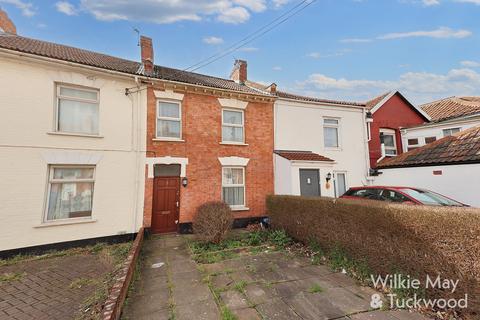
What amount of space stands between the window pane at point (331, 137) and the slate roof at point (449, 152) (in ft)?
9.94

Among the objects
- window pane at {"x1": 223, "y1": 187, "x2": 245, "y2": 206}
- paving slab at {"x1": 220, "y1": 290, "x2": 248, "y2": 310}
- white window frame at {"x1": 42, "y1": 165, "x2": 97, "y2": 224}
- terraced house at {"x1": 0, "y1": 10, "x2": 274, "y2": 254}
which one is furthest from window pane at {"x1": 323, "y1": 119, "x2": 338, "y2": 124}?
white window frame at {"x1": 42, "y1": 165, "x2": 97, "y2": 224}

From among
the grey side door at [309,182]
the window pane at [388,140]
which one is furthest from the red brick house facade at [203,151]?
the window pane at [388,140]

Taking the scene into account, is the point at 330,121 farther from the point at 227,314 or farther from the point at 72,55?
the point at 72,55

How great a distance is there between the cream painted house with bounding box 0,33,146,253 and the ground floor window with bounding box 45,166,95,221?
0.03 m

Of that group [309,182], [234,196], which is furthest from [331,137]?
[234,196]

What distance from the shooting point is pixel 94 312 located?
3834mm

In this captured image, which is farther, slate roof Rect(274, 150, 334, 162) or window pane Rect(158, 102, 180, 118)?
slate roof Rect(274, 150, 334, 162)

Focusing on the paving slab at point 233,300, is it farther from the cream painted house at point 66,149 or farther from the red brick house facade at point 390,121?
the red brick house facade at point 390,121

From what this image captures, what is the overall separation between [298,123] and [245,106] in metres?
3.02

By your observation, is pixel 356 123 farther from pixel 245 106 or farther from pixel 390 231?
pixel 390 231

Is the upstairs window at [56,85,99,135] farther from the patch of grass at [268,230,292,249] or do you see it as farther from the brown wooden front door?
the patch of grass at [268,230,292,249]

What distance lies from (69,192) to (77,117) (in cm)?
265

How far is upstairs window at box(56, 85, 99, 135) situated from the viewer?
295 inches

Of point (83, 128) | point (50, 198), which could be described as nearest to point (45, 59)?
point (83, 128)
